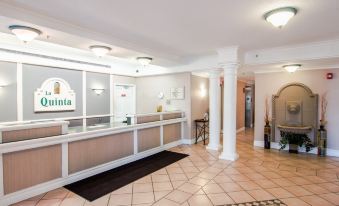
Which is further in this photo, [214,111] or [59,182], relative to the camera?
[214,111]

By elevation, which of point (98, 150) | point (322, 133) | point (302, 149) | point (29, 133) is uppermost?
point (29, 133)

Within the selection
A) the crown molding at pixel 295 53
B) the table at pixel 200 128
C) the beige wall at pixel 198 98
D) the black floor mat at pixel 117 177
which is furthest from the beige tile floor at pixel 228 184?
the crown molding at pixel 295 53

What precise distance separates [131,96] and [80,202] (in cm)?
485

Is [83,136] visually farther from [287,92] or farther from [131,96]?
[287,92]

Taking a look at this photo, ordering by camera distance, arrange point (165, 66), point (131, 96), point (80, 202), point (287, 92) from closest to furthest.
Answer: point (80, 202)
point (287, 92)
point (165, 66)
point (131, 96)

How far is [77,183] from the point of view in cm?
332

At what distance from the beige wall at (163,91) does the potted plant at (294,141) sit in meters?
2.59

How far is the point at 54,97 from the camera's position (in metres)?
5.18

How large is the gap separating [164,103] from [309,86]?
4.11 m

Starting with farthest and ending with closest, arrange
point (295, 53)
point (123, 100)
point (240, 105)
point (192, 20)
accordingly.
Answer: point (240, 105) → point (123, 100) → point (295, 53) → point (192, 20)

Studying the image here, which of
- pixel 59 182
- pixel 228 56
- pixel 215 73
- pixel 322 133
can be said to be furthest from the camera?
pixel 215 73

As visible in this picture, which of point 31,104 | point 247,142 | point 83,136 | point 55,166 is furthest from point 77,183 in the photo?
point 247,142

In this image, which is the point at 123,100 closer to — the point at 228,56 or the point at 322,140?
the point at 228,56

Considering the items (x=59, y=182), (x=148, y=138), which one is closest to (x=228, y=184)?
(x=148, y=138)
